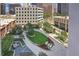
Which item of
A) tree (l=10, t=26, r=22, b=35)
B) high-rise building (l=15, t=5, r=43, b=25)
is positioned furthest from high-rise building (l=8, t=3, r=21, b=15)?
tree (l=10, t=26, r=22, b=35)

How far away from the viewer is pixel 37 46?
1.72 metres

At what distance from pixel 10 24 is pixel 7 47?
207 millimetres

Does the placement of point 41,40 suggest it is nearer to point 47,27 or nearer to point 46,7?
point 47,27

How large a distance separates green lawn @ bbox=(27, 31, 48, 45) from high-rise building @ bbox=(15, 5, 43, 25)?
11 cm

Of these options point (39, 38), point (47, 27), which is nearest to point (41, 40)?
point (39, 38)

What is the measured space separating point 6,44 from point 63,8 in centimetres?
59

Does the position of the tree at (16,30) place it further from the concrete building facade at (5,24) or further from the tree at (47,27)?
the tree at (47,27)

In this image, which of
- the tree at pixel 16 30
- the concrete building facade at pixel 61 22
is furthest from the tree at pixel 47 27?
the tree at pixel 16 30

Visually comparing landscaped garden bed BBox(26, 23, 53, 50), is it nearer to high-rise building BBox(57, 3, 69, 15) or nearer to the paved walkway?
the paved walkway

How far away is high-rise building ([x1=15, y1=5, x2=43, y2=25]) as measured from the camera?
5.50 ft

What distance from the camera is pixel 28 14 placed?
1.69 metres

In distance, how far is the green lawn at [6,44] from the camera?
1.70 meters

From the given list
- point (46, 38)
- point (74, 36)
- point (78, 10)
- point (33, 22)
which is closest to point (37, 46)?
point (46, 38)

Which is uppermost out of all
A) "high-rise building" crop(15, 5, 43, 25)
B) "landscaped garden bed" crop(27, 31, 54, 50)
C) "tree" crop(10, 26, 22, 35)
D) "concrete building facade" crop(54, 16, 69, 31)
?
"high-rise building" crop(15, 5, 43, 25)
